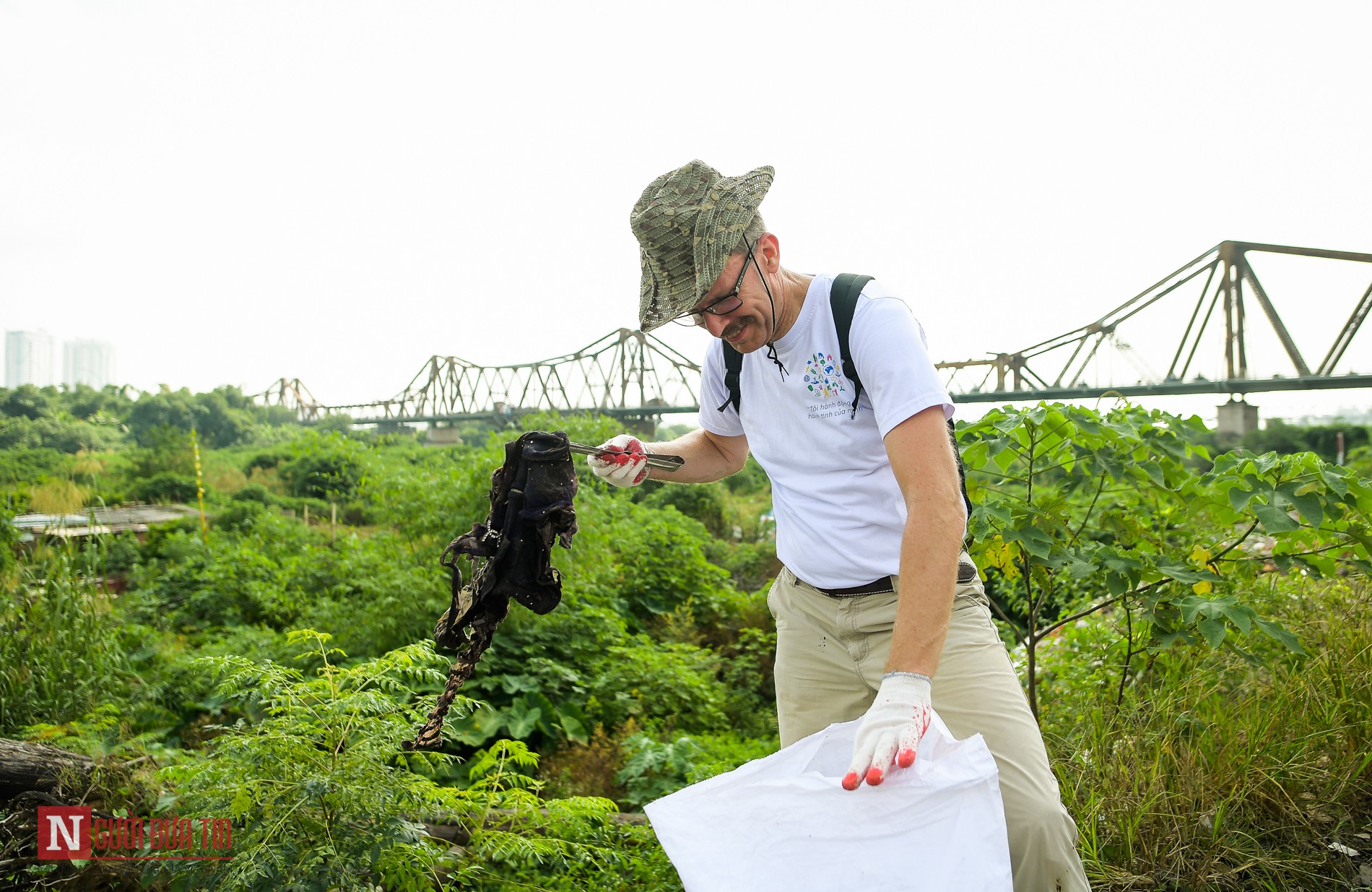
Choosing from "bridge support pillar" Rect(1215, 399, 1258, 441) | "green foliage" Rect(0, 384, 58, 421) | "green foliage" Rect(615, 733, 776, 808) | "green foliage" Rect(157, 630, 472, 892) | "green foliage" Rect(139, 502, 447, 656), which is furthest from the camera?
"green foliage" Rect(0, 384, 58, 421)

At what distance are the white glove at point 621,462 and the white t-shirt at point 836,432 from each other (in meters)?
0.32

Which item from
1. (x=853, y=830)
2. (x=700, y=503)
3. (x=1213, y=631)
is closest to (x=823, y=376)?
(x=853, y=830)

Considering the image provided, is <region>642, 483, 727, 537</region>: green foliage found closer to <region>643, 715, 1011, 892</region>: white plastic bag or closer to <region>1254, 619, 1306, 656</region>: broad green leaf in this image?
<region>1254, 619, 1306, 656</region>: broad green leaf

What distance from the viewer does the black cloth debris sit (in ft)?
5.13

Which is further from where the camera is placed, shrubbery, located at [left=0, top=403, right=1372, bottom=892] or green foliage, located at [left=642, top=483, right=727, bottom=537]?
green foliage, located at [left=642, top=483, right=727, bottom=537]

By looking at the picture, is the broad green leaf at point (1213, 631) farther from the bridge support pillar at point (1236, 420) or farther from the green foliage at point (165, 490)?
the bridge support pillar at point (1236, 420)

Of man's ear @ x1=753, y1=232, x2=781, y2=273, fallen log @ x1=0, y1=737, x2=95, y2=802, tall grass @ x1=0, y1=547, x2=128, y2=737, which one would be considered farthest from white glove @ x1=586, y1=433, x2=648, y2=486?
tall grass @ x1=0, y1=547, x2=128, y2=737

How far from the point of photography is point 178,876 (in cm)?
196

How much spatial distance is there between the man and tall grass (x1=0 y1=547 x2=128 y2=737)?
3255 millimetres

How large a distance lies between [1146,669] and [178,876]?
2862 mm

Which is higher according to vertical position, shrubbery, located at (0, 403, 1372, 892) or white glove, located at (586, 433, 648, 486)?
white glove, located at (586, 433, 648, 486)

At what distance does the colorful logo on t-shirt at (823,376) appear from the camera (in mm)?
1627

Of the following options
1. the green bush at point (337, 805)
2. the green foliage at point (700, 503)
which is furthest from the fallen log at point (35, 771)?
the green foliage at point (700, 503)

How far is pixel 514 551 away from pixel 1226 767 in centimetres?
210
